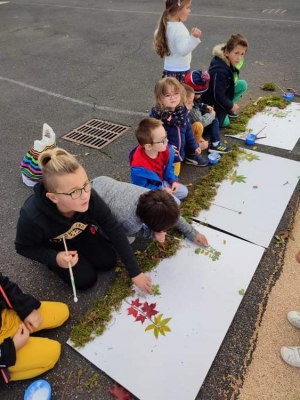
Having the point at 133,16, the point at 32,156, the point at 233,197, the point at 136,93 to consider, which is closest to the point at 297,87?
the point at 136,93

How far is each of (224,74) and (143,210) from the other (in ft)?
A: 7.08

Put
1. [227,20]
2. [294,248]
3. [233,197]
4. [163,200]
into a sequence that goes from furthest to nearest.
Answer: [227,20]
[233,197]
[294,248]
[163,200]

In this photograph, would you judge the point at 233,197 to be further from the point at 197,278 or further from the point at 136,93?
the point at 136,93

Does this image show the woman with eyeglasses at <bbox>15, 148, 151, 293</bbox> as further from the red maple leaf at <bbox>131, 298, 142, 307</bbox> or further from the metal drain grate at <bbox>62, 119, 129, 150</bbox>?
the metal drain grate at <bbox>62, 119, 129, 150</bbox>

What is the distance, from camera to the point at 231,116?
3826mm

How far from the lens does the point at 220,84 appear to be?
11.1ft

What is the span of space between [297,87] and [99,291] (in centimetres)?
383

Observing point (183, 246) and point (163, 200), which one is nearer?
point (163, 200)

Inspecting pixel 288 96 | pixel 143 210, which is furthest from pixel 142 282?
pixel 288 96

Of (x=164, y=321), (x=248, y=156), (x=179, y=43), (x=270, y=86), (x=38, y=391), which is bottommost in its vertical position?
(x=38, y=391)

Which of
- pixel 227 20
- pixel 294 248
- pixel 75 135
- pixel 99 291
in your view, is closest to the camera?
pixel 99 291

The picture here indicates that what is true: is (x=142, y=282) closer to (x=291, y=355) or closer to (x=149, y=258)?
(x=149, y=258)

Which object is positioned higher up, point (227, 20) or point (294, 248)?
point (227, 20)

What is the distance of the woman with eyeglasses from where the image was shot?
66.2 inches
